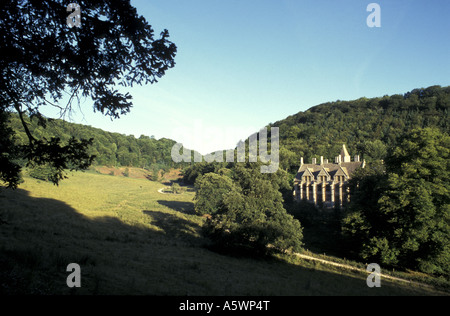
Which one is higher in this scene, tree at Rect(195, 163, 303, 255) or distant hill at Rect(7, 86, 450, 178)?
distant hill at Rect(7, 86, 450, 178)

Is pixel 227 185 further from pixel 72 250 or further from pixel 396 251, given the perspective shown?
pixel 72 250

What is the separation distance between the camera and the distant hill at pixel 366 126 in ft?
292

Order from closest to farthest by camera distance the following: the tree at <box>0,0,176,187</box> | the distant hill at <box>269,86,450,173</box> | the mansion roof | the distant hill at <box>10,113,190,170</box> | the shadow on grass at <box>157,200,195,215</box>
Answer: the tree at <box>0,0,176,187</box>
the shadow on grass at <box>157,200,195,215</box>
the mansion roof
the distant hill at <box>269,86,450,173</box>
the distant hill at <box>10,113,190,170</box>

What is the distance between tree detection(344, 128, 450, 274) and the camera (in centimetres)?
2309

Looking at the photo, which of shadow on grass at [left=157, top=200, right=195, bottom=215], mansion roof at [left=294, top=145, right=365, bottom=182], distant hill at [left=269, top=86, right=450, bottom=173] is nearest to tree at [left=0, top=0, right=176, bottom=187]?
shadow on grass at [left=157, top=200, right=195, bottom=215]

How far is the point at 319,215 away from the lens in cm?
4366

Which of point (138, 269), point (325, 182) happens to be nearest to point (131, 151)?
point (325, 182)

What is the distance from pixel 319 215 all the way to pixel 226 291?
3567 cm

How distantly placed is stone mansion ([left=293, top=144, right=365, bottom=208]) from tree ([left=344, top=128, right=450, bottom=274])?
23.3m

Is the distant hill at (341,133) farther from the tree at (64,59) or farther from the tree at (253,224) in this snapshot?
the tree at (64,59)

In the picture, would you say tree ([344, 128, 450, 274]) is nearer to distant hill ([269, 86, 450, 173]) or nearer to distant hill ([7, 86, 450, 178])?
distant hill ([7, 86, 450, 178])

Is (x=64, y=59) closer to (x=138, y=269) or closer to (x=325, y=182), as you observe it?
(x=138, y=269)

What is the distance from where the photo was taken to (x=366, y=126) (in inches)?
4621
